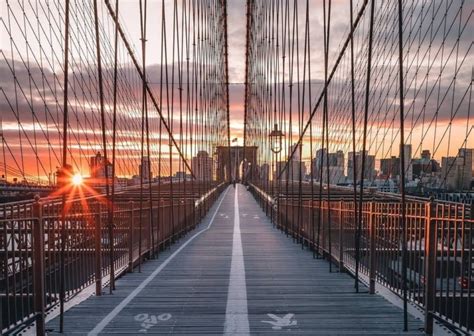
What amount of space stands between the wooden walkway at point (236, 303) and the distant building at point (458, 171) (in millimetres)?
5406

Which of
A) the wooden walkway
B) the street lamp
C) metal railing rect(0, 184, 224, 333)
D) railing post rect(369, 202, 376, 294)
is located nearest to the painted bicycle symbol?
the wooden walkway

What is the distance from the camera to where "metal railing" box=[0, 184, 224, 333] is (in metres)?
4.57

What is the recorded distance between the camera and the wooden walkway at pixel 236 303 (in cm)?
513

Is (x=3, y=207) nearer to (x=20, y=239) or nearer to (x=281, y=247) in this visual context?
(x=20, y=239)

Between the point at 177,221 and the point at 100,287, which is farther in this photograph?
the point at 177,221

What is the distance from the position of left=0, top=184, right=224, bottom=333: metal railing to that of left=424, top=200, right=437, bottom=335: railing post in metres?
3.35

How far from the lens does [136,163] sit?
98.1 feet

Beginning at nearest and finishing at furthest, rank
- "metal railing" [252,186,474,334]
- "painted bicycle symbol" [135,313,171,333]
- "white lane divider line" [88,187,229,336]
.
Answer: "metal railing" [252,186,474,334], "white lane divider line" [88,187,229,336], "painted bicycle symbol" [135,313,171,333]

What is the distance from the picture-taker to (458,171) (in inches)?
555

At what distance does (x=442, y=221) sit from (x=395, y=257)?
192 centimetres

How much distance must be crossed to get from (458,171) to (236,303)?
32.6 feet

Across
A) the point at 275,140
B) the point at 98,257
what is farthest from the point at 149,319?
the point at 275,140

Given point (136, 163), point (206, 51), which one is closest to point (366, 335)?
point (136, 163)

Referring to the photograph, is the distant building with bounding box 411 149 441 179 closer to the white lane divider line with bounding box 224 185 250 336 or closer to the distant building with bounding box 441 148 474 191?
the distant building with bounding box 441 148 474 191
